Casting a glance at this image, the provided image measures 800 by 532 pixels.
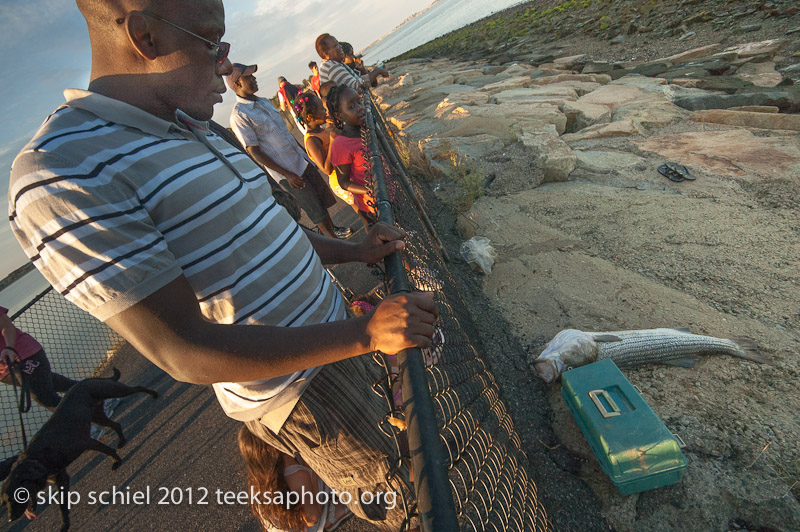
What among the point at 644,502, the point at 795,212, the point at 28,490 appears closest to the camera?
the point at 644,502

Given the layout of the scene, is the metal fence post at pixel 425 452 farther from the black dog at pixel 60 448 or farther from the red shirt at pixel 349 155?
the black dog at pixel 60 448

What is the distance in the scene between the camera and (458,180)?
5.16 m

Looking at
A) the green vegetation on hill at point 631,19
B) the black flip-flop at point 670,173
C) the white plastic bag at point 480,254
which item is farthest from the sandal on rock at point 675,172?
the green vegetation on hill at point 631,19

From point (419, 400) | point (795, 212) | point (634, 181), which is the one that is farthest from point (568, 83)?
point (419, 400)

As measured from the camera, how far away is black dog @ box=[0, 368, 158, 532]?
101 inches

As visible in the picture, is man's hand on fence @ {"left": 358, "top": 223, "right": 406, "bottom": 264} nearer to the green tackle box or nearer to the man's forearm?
the man's forearm

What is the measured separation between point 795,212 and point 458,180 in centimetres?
351

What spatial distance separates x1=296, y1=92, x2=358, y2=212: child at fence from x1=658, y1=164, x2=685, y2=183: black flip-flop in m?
3.84

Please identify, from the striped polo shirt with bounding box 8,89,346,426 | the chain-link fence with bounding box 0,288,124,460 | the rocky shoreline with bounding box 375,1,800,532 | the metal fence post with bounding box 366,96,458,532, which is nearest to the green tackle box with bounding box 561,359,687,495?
the rocky shoreline with bounding box 375,1,800,532

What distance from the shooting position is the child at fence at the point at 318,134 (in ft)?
11.9

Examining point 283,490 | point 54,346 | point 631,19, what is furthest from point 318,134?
point 631,19

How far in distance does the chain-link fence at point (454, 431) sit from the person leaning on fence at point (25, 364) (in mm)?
3535

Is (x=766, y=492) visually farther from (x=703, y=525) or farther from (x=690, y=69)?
(x=690, y=69)

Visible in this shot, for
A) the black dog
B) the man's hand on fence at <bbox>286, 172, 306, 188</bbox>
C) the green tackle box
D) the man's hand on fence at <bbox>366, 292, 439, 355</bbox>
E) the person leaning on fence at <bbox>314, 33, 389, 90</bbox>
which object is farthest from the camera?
the person leaning on fence at <bbox>314, 33, 389, 90</bbox>
